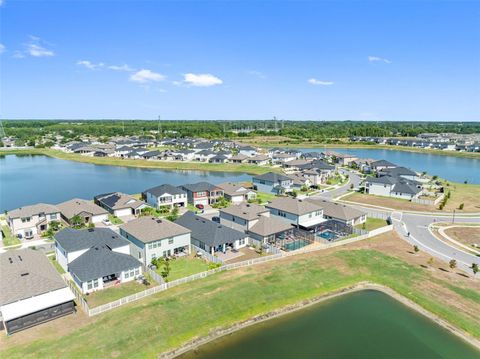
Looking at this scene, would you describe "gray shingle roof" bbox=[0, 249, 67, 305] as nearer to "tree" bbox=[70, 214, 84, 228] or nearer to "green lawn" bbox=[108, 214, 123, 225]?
"tree" bbox=[70, 214, 84, 228]

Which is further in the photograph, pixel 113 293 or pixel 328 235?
pixel 328 235

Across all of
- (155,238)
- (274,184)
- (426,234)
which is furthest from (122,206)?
(426,234)

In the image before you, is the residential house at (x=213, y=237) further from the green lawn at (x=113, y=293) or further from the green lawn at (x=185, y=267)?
the green lawn at (x=113, y=293)

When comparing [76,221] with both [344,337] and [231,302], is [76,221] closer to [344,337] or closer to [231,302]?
[231,302]

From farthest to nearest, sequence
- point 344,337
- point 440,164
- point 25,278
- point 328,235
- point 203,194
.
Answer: point 440,164, point 203,194, point 328,235, point 25,278, point 344,337

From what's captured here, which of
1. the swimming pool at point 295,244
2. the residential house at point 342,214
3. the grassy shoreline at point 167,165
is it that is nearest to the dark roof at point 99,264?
the swimming pool at point 295,244

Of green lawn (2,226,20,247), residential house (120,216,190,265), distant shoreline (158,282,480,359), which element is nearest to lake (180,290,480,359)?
distant shoreline (158,282,480,359)
